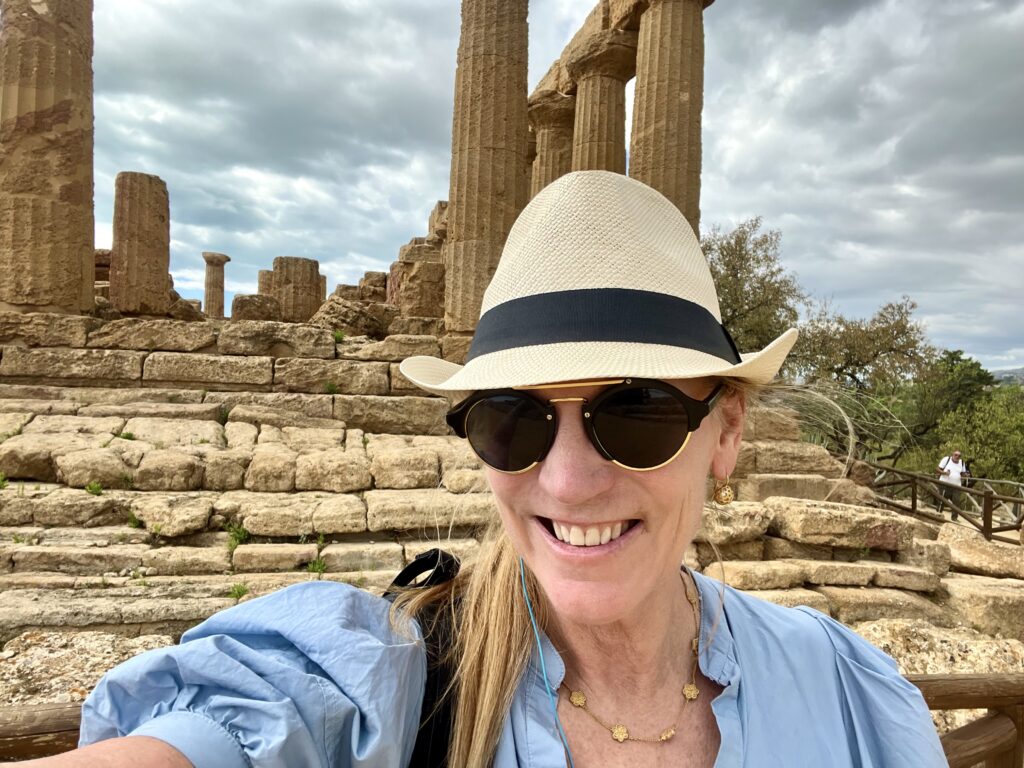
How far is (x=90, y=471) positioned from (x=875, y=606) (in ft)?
22.8

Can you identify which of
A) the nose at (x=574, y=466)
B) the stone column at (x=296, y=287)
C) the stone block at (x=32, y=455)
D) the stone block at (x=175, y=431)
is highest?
the stone column at (x=296, y=287)

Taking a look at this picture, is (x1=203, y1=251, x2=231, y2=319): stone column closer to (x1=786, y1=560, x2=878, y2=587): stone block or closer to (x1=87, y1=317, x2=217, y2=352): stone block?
(x1=87, y1=317, x2=217, y2=352): stone block

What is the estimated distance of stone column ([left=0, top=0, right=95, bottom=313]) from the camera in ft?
27.5

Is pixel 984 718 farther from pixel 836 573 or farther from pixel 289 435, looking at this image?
pixel 289 435

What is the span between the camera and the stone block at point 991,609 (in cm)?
517

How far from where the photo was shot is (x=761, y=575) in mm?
4941

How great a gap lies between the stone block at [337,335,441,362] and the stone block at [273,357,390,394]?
348 millimetres

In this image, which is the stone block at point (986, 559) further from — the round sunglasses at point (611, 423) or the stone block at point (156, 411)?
the stone block at point (156, 411)

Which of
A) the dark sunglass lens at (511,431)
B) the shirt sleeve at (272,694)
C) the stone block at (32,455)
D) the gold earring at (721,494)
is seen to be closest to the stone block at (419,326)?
the stone block at (32,455)

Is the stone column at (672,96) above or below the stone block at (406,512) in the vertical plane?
above

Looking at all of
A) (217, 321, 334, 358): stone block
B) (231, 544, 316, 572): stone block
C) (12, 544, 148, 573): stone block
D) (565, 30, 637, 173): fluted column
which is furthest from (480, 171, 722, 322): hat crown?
(565, 30, 637, 173): fluted column

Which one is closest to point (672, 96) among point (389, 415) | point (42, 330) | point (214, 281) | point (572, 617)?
point (389, 415)

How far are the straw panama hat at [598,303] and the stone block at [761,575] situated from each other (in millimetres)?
4295

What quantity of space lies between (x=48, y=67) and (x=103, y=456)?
674cm
